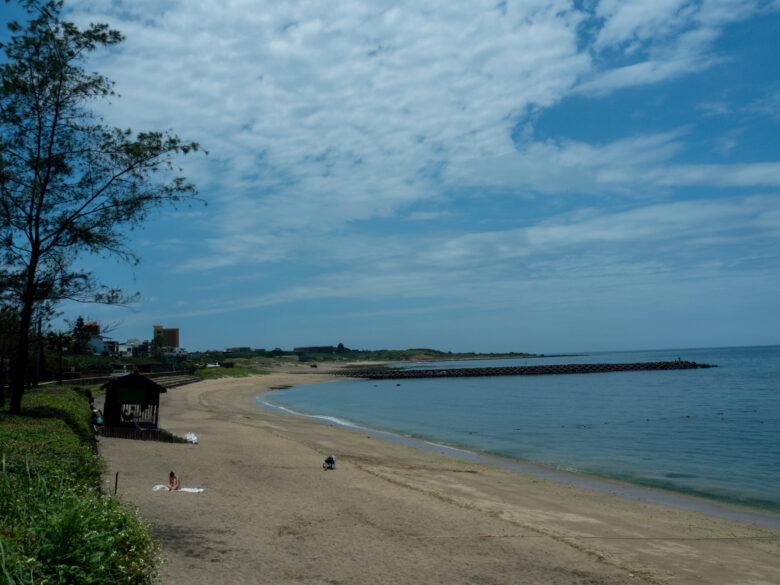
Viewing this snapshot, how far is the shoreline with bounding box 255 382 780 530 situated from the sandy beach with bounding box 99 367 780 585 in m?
1.06

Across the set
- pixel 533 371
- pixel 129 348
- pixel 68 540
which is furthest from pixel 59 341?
pixel 129 348

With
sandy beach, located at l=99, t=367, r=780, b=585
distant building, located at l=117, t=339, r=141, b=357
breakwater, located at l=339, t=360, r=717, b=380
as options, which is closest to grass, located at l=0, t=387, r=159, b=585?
sandy beach, located at l=99, t=367, r=780, b=585

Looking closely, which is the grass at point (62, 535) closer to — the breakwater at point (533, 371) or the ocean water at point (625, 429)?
the ocean water at point (625, 429)

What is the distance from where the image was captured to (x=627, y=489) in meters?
21.8

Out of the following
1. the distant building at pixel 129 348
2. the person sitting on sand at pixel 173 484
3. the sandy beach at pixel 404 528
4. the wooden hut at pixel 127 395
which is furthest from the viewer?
the distant building at pixel 129 348

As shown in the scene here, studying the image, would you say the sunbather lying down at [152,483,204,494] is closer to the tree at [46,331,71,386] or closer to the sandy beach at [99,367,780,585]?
the sandy beach at [99,367,780,585]

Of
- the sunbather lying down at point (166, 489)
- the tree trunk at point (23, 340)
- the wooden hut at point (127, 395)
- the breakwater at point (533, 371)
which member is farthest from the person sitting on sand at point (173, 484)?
the breakwater at point (533, 371)

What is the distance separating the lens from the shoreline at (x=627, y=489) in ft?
59.5

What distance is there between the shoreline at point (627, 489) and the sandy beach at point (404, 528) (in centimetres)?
106

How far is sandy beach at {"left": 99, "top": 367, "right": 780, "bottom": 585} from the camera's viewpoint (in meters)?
10.4

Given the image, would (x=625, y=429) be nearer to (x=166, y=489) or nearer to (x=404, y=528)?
(x=404, y=528)

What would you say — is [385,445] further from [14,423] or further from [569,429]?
[14,423]

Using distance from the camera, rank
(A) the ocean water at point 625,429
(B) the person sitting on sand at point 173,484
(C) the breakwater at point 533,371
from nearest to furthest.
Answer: (B) the person sitting on sand at point 173,484 → (A) the ocean water at point 625,429 → (C) the breakwater at point 533,371

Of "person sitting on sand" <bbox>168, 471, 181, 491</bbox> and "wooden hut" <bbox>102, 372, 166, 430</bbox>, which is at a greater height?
"wooden hut" <bbox>102, 372, 166, 430</bbox>
